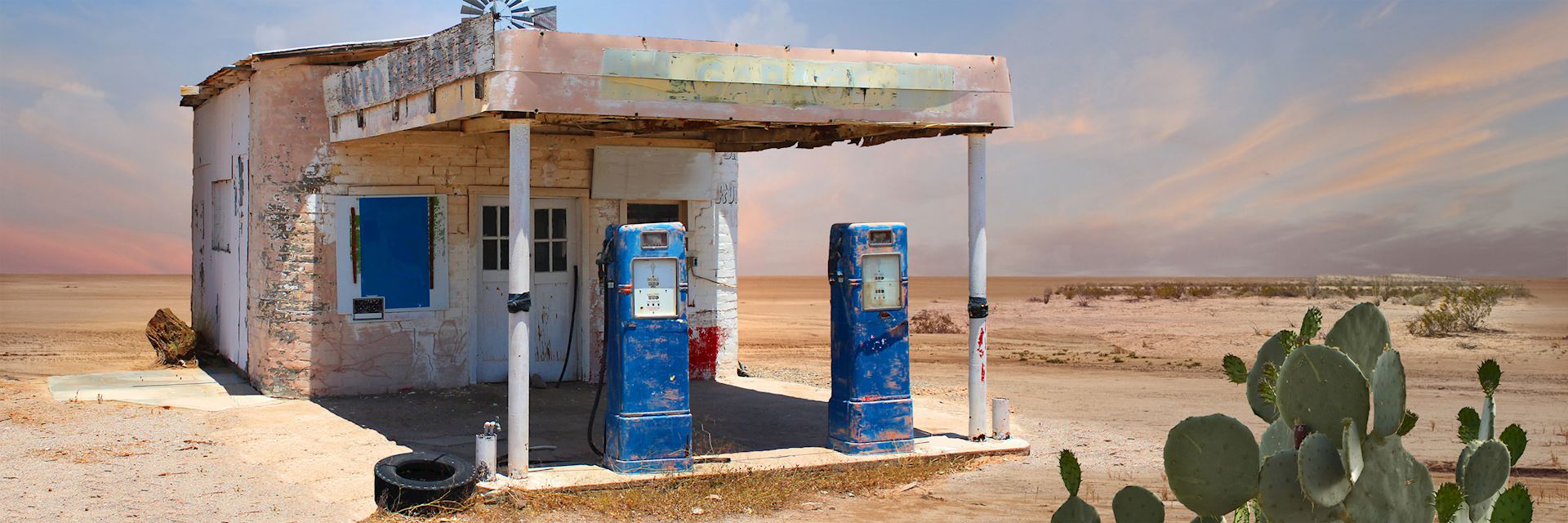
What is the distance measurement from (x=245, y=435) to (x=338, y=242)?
7.75 feet

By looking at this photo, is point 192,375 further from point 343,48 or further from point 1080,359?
point 1080,359

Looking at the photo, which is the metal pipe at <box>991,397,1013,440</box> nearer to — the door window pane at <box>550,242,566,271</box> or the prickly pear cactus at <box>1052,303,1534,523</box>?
the door window pane at <box>550,242,566,271</box>

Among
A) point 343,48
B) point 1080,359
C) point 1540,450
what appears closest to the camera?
point 1540,450

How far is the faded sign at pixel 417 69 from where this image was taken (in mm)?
8180

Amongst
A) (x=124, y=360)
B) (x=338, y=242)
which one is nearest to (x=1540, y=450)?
(x=338, y=242)

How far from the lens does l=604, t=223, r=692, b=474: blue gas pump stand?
830cm

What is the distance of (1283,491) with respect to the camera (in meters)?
3.24

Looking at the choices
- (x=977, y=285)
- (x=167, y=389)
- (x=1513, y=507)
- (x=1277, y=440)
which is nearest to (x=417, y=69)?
(x=977, y=285)

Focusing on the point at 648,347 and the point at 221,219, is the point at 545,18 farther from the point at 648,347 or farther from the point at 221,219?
the point at 648,347

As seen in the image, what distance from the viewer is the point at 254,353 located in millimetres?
12562

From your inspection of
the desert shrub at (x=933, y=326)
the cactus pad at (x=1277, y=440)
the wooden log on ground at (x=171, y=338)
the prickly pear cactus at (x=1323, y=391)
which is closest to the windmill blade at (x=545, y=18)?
the wooden log on ground at (x=171, y=338)

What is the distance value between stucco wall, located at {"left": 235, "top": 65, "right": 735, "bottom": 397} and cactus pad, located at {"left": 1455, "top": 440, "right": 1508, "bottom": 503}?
9570 mm

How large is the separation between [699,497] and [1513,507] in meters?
5.55

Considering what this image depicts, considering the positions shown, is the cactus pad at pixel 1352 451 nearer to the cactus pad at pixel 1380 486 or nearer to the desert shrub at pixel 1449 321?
the cactus pad at pixel 1380 486
